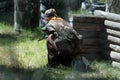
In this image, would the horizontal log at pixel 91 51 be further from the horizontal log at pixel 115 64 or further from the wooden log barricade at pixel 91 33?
the horizontal log at pixel 115 64

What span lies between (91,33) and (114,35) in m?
0.64

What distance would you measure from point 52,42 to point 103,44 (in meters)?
1.49

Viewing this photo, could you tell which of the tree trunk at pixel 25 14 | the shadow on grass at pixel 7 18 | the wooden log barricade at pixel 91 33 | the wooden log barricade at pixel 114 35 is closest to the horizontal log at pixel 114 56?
the wooden log barricade at pixel 114 35

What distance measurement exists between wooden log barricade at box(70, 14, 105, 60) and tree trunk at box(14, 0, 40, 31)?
4076 mm

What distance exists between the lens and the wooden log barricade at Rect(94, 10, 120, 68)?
8828mm

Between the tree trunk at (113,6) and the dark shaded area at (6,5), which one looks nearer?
the tree trunk at (113,6)

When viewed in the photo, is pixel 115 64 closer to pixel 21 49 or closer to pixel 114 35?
pixel 114 35

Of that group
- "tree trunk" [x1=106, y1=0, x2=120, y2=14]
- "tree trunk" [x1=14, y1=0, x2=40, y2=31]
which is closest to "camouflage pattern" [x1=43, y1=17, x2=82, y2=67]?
"tree trunk" [x1=106, y1=0, x2=120, y2=14]

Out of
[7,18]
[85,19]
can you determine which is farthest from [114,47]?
[7,18]

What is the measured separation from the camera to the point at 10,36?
12.4 meters

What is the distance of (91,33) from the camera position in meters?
9.44

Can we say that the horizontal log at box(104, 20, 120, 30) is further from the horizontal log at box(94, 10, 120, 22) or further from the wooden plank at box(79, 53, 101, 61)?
the wooden plank at box(79, 53, 101, 61)

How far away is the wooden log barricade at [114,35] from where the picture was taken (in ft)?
29.0

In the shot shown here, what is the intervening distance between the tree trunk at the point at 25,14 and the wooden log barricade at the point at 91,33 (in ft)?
13.4
